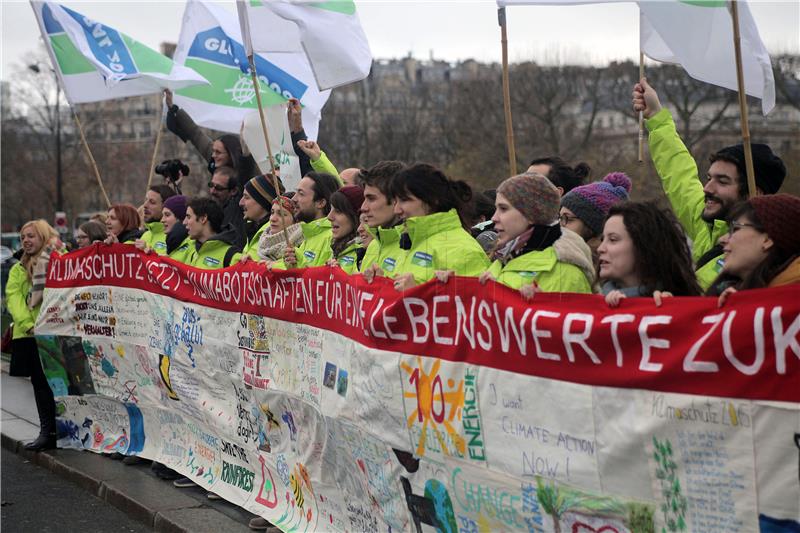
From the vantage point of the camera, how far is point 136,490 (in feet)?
24.9

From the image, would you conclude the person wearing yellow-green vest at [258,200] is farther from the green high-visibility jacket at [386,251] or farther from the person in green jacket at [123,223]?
the person in green jacket at [123,223]

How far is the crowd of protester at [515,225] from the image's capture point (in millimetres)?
4125

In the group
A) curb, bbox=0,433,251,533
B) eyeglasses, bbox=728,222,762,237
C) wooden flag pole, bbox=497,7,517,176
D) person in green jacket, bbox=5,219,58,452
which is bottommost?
curb, bbox=0,433,251,533

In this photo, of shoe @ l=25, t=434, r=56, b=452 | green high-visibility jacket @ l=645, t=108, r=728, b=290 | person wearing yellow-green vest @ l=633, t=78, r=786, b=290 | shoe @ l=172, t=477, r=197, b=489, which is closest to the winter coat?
person wearing yellow-green vest @ l=633, t=78, r=786, b=290

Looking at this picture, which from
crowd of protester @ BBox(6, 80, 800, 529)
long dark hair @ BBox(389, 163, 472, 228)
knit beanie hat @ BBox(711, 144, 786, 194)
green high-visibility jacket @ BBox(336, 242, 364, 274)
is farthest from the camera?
green high-visibility jacket @ BBox(336, 242, 364, 274)

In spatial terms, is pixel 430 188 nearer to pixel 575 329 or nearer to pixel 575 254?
pixel 575 254

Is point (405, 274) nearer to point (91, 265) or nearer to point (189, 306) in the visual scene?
point (189, 306)

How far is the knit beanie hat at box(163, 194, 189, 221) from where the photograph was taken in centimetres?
853

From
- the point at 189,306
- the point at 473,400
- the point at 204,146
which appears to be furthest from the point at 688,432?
the point at 204,146

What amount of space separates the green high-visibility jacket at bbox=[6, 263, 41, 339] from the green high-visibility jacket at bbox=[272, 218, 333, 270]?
365 cm

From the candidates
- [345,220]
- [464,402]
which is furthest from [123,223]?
[464,402]

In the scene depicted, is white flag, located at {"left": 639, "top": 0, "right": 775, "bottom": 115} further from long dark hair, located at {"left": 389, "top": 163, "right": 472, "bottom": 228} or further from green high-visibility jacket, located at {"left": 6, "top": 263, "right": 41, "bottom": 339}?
green high-visibility jacket, located at {"left": 6, "top": 263, "right": 41, "bottom": 339}

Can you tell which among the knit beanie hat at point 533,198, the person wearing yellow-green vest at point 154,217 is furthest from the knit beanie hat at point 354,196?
the person wearing yellow-green vest at point 154,217

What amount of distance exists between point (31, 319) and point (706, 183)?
6.42 metres
